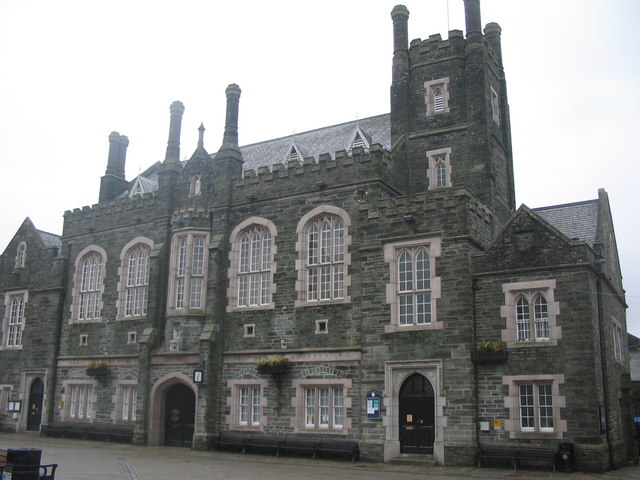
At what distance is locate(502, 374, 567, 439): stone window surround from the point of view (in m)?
21.8

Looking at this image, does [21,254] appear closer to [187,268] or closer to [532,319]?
[187,268]

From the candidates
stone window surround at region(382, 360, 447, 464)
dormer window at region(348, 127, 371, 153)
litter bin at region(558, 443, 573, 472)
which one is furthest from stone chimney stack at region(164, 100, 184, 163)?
litter bin at region(558, 443, 573, 472)

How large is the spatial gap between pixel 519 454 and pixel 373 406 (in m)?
5.40

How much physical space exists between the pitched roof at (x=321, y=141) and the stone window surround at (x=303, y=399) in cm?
1073

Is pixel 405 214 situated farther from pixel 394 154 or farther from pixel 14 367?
pixel 14 367

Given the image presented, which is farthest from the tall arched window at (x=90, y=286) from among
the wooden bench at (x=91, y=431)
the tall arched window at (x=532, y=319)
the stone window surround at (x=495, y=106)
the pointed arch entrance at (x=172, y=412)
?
the tall arched window at (x=532, y=319)

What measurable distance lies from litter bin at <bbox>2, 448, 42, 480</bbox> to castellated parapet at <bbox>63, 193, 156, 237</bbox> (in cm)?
2057

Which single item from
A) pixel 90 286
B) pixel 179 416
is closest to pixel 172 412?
pixel 179 416

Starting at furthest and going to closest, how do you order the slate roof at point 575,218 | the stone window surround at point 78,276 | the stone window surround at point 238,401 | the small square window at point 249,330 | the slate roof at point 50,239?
the slate roof at point 50,239
the stone window surround at point 78,276
the small square window at point 249,330
the stone window surround at point 238,401
the slate roof at point 575,218

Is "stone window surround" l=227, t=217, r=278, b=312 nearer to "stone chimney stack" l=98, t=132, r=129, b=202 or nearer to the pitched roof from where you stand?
the pitched roof

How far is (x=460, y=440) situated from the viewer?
2300 cm

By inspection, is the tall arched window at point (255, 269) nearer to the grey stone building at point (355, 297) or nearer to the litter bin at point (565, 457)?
the grey stone building at point (355, 297)

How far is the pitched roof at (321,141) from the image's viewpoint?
33531mm

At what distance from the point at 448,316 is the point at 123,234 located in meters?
18.5
